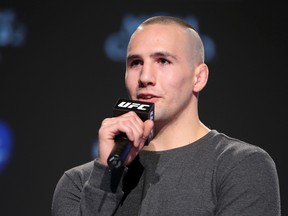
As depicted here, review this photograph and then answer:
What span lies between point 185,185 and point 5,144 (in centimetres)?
144

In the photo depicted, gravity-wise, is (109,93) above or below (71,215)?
above

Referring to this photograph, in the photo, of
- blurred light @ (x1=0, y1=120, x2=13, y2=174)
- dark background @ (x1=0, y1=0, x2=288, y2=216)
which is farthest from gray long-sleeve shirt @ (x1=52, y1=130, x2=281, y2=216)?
blurred light @ (x1=0, y1=120, x2=13, y2=174)

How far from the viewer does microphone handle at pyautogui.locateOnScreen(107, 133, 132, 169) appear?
1.23 metres

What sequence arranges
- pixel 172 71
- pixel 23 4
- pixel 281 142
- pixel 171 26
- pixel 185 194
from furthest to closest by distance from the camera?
pixel 23 4 → pixel 281 142 → pixel 171 26 → pixel 172 71 → pixel 185 194

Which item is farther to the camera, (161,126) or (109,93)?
(109,93)

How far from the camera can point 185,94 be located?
182cm

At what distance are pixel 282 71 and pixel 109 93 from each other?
0.93 m

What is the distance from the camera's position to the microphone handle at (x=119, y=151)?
1.23m

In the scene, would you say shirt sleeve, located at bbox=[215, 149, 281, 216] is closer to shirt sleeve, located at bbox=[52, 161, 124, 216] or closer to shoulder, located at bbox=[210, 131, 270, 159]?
shoulder, located at bbox=[210, 131, 270, 159]

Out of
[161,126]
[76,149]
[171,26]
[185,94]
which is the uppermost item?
[171,26]

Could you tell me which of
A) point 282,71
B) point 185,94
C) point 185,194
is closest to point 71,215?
point 185,194

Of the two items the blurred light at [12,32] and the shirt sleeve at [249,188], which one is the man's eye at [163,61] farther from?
the blurred light at [12,32]

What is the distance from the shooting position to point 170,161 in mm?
1737

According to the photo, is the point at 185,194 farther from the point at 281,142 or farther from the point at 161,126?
the point at 281,142
